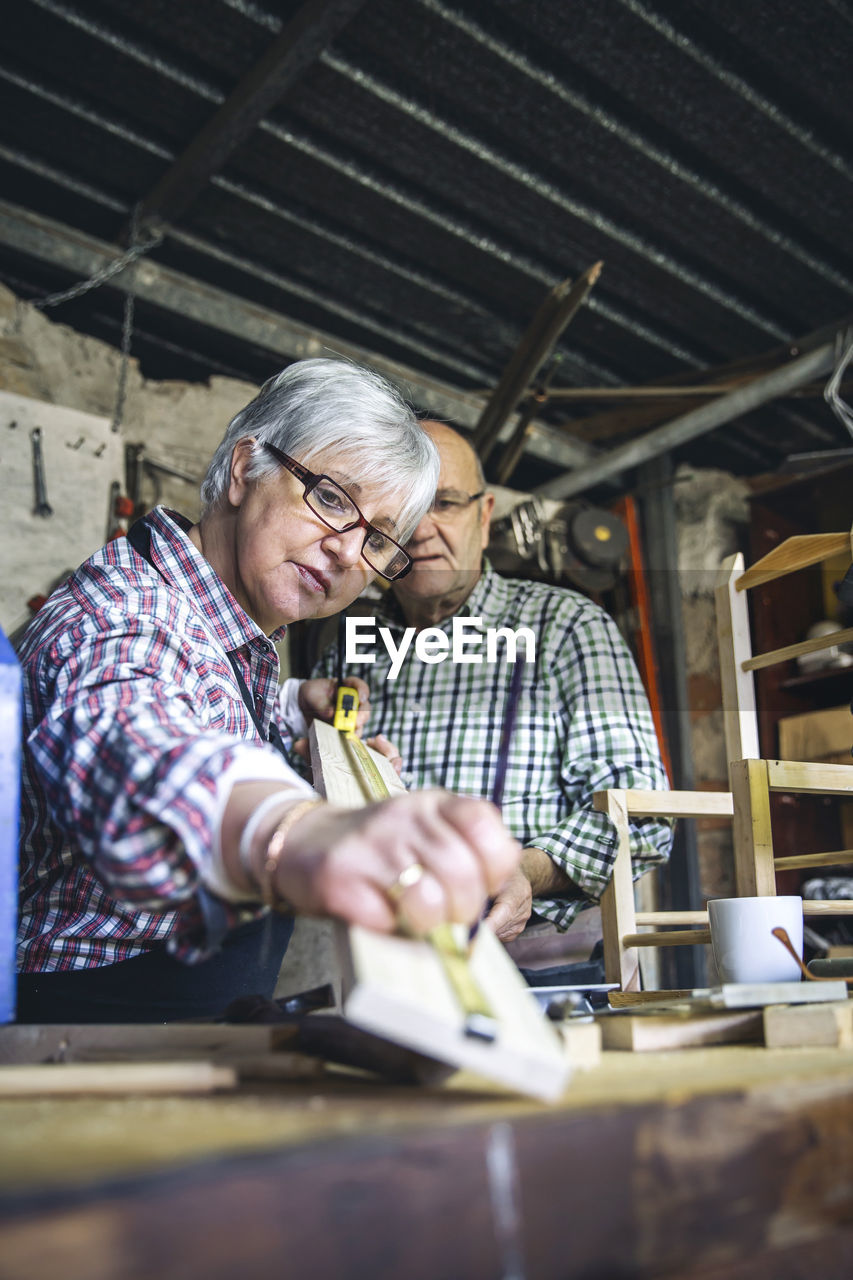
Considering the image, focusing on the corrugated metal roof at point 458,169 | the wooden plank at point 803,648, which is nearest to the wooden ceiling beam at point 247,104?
the corrugated metal roof at point 458,169

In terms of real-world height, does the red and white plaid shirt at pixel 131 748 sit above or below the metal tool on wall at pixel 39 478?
below

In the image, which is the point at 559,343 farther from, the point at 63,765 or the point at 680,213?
the point at 63,765

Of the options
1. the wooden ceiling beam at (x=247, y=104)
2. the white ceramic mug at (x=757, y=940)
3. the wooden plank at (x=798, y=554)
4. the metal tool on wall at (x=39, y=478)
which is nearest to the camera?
the white ceramic mug at (x=757, y=940)

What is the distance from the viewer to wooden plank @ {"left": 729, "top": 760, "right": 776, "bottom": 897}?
5.71ft

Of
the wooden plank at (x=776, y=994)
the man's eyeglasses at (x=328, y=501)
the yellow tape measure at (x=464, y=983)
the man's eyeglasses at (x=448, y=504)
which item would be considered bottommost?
the wooden plank at (x=776, y=994)

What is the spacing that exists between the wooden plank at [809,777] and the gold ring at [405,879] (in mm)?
1189

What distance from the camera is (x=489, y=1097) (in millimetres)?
714

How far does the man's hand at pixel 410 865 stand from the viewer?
2.52ft

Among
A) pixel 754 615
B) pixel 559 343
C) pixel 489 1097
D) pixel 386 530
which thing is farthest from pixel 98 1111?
pixel 754 615

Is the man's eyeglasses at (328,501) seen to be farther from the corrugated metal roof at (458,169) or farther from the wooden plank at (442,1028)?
the corrugated metal roof at (458,169)

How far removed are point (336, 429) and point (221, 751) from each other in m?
0.95

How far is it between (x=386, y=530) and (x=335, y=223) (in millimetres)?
1749

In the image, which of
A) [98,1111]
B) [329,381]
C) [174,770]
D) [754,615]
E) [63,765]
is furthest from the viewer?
[754,615]

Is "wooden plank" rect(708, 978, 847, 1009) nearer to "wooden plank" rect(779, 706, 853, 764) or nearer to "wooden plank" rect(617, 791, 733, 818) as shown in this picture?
"wooden plank" rect(617, 791, 733, 818)
